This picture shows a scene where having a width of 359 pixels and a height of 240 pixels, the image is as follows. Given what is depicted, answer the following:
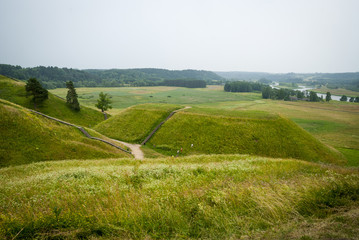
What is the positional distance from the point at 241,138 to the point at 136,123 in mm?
24760

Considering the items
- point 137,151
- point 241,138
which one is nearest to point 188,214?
point 137,151

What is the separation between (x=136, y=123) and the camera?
43.4 m

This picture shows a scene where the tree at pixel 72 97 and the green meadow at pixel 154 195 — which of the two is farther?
the tree at pixel 72 97

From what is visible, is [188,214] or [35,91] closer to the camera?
[188,214]

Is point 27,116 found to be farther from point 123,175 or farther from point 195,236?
point 195,236

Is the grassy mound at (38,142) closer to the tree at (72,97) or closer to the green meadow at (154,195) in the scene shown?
the green meadow at (154,195)

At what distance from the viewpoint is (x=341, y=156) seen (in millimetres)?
36062

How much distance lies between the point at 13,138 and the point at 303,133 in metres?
50.8

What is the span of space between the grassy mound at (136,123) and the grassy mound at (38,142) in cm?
1062

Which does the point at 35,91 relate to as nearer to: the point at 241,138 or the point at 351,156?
the point at 241,138

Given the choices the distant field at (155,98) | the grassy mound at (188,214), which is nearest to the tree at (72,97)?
the distant field at (155,98)

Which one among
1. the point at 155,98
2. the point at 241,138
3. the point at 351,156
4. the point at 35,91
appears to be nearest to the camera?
the point at 241,138

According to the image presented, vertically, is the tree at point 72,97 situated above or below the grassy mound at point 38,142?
above

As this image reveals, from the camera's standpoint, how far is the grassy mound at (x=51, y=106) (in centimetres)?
6016
